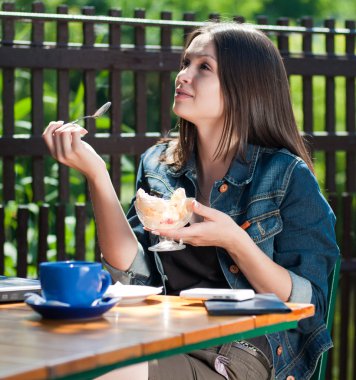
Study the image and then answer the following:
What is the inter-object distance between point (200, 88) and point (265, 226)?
462 mm

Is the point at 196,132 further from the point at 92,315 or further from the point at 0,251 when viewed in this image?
the point at 0,251

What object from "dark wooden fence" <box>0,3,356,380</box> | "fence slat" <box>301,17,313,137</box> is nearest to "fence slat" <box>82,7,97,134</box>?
"dark wooden fence" <box>0,3,356,380</box>

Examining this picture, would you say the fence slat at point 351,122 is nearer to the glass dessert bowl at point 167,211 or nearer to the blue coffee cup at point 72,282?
the glass dessert bowl at point 167,211

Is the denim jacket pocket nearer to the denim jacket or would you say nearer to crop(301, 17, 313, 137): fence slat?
the denim jacket

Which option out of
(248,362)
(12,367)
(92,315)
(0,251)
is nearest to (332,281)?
(248,362)

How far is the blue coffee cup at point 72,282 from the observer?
234cm

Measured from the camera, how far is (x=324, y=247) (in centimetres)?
306

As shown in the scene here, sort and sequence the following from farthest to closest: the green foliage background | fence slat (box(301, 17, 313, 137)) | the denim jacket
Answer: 1. the green foliage background
2. fence slat (box(301, 17, 313, 137))
3. the denim jacket

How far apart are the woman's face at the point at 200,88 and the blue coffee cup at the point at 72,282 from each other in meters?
0.92

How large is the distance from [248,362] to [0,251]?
2008 mm

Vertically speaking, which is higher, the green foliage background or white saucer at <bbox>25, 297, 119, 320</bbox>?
the green foliage background

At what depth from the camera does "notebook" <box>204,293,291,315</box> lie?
2.38 m

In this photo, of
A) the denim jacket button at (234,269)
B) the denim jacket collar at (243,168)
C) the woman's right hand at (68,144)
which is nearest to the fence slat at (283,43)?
the denim jacket collar at (243,168)

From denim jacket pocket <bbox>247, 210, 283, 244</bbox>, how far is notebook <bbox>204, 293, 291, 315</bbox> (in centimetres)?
57
